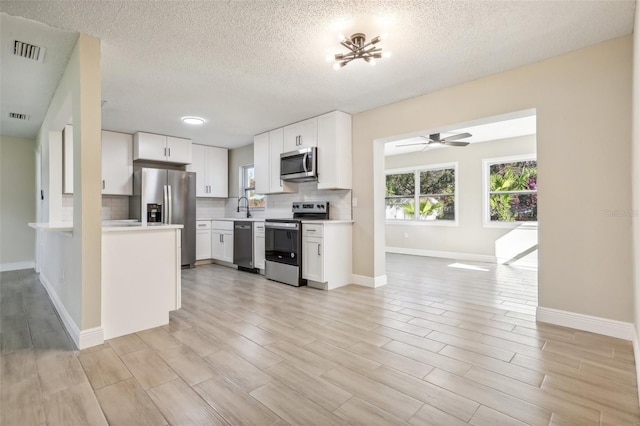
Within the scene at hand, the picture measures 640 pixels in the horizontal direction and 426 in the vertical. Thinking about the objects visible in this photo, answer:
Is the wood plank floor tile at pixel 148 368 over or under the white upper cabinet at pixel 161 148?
under

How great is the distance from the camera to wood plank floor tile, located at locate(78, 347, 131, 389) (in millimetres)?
1898

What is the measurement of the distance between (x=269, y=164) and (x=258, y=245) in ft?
4.54

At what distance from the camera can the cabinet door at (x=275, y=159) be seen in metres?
5.07

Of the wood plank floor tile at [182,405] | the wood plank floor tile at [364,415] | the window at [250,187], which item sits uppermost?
the window at [250,187]

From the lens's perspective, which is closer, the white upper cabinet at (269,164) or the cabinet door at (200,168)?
the white upper cabinet at (269,164)

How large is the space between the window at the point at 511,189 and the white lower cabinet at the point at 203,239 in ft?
18.3

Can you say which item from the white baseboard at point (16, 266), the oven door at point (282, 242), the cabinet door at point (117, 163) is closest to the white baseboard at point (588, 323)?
the oven door at point (282, 242)

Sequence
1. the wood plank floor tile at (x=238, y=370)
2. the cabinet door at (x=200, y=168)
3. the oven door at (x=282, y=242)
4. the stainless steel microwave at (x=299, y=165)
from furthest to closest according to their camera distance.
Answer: the cabinet door at (x=200, y=168), the stainless steel microwave at (x=299, y=165), the oven door at (x=282, y=242), the wood plank floor tile at (x=238, y=370)

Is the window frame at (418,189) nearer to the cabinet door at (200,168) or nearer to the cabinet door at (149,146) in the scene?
the cabinet door at (200,168)

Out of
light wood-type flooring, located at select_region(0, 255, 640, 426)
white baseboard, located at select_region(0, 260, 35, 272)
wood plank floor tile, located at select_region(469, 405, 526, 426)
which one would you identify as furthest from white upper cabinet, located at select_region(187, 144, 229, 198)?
wood plank floor tile, located at select_region(469, 405, 526, 426)

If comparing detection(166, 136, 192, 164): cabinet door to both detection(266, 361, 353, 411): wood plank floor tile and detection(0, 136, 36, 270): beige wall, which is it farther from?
detection(266, 361, 353, 411): wood plank floor tile

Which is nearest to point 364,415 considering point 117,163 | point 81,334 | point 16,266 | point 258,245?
point 81,334

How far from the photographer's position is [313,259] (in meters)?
4.12

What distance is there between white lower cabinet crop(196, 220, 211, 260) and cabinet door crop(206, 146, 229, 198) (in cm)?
77
